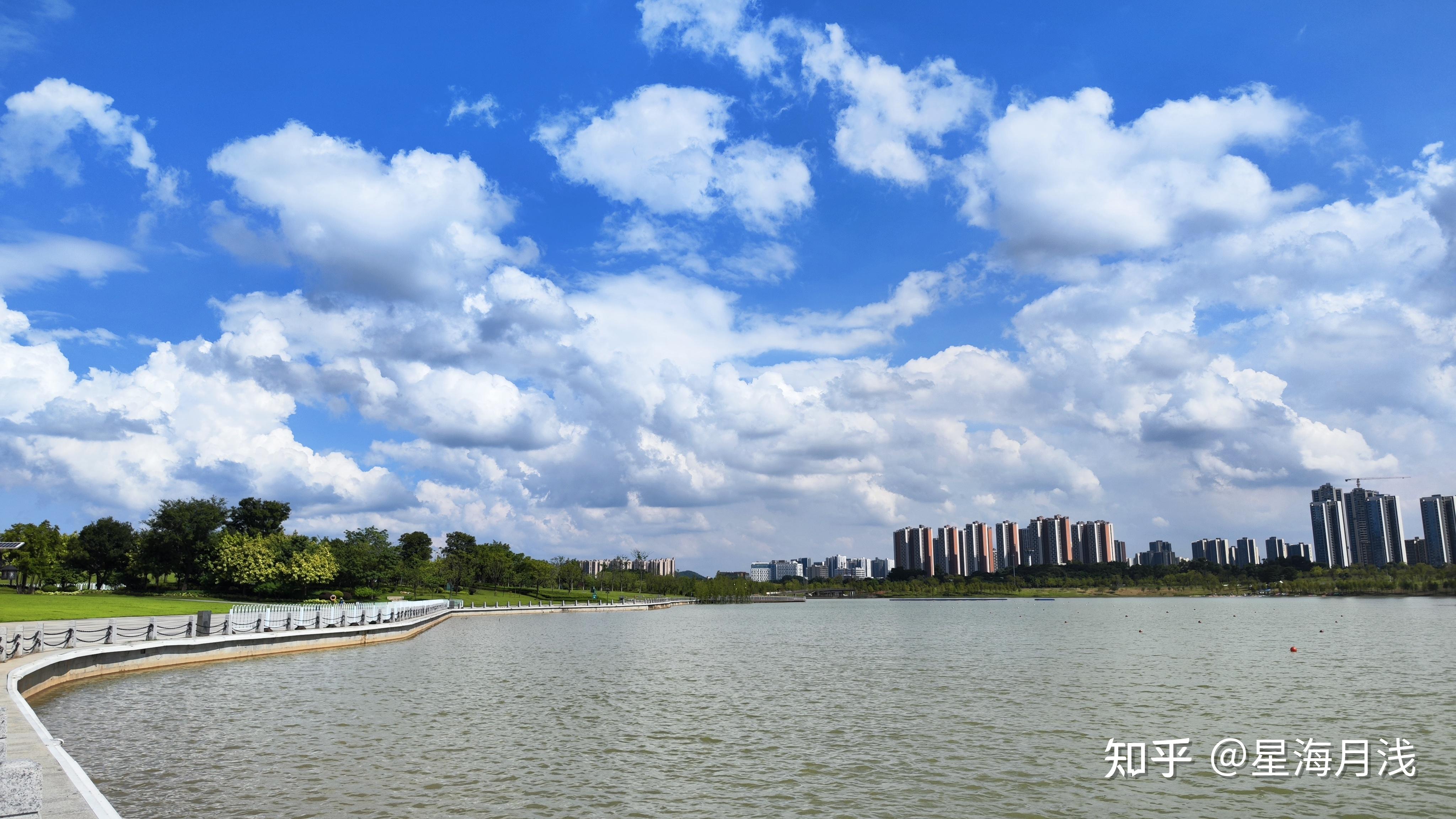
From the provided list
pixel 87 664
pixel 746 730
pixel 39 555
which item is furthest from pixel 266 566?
pixel 746 730

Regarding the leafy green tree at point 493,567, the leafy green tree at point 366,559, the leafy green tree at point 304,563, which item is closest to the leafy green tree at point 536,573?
the leafy green tree at point 493,567

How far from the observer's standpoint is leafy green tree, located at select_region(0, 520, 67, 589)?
111m

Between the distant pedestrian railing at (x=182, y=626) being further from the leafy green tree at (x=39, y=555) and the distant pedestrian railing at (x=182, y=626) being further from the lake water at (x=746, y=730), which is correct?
the leafy green tree at (x=39, y=555)

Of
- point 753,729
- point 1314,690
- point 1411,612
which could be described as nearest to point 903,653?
point 1314,690

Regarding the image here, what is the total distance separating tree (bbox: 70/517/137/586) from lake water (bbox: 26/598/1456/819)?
103788mm

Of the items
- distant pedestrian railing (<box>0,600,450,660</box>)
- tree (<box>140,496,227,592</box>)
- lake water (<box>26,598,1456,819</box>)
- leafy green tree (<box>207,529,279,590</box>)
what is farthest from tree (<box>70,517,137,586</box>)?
lake water (<box>26,598,1456,819</box>)

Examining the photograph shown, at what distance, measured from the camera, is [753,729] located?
2866 centimetres

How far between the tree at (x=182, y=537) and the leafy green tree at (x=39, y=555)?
10481 mm

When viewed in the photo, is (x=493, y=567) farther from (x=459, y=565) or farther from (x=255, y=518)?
(x=255, y=518)

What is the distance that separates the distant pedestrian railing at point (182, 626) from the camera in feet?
116

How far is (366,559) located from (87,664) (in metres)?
86.7

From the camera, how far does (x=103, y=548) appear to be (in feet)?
447

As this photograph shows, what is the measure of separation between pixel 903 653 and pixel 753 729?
34438mm

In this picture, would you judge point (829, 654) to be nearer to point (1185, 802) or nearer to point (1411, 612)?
point (1185, 802)
